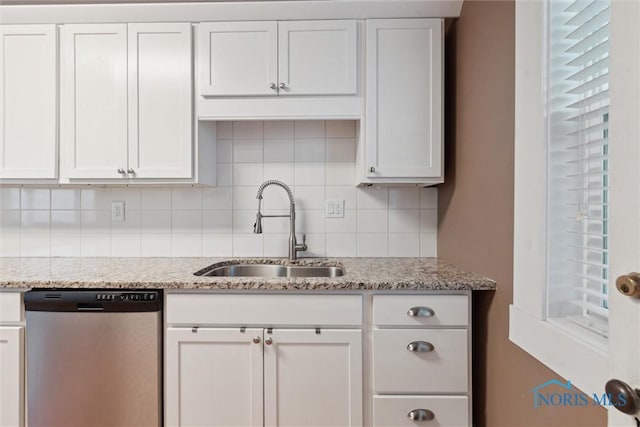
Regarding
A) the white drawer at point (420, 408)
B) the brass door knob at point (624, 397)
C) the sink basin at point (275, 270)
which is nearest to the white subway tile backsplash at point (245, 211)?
the sink basin at point (275, 270)

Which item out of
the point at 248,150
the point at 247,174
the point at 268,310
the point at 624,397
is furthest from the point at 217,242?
the point at 624,397

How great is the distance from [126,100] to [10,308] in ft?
3.46

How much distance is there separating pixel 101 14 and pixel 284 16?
0.91 m

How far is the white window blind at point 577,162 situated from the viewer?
837 millimetres

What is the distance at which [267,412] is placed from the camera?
1.37 meters

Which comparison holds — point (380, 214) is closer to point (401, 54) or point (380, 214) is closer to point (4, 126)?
point (401, 54)

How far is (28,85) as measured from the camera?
1.69 meters

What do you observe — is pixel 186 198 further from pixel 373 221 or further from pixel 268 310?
pixel 373 221

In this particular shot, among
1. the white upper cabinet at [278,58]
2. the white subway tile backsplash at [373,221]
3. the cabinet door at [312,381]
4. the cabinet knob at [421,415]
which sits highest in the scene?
the white upper cabinet at [278,58]

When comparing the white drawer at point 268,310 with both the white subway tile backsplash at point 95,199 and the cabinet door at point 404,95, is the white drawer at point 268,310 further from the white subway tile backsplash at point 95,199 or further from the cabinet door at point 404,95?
the white subway tile backsplash at point 95,199

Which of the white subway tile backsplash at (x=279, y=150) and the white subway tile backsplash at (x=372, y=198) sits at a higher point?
the white subway tile backsplash at (x=279, y=150)

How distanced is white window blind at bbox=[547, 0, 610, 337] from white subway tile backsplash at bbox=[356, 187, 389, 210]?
1.09 meters

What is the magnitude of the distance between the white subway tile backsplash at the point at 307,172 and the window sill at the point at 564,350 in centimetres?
123
